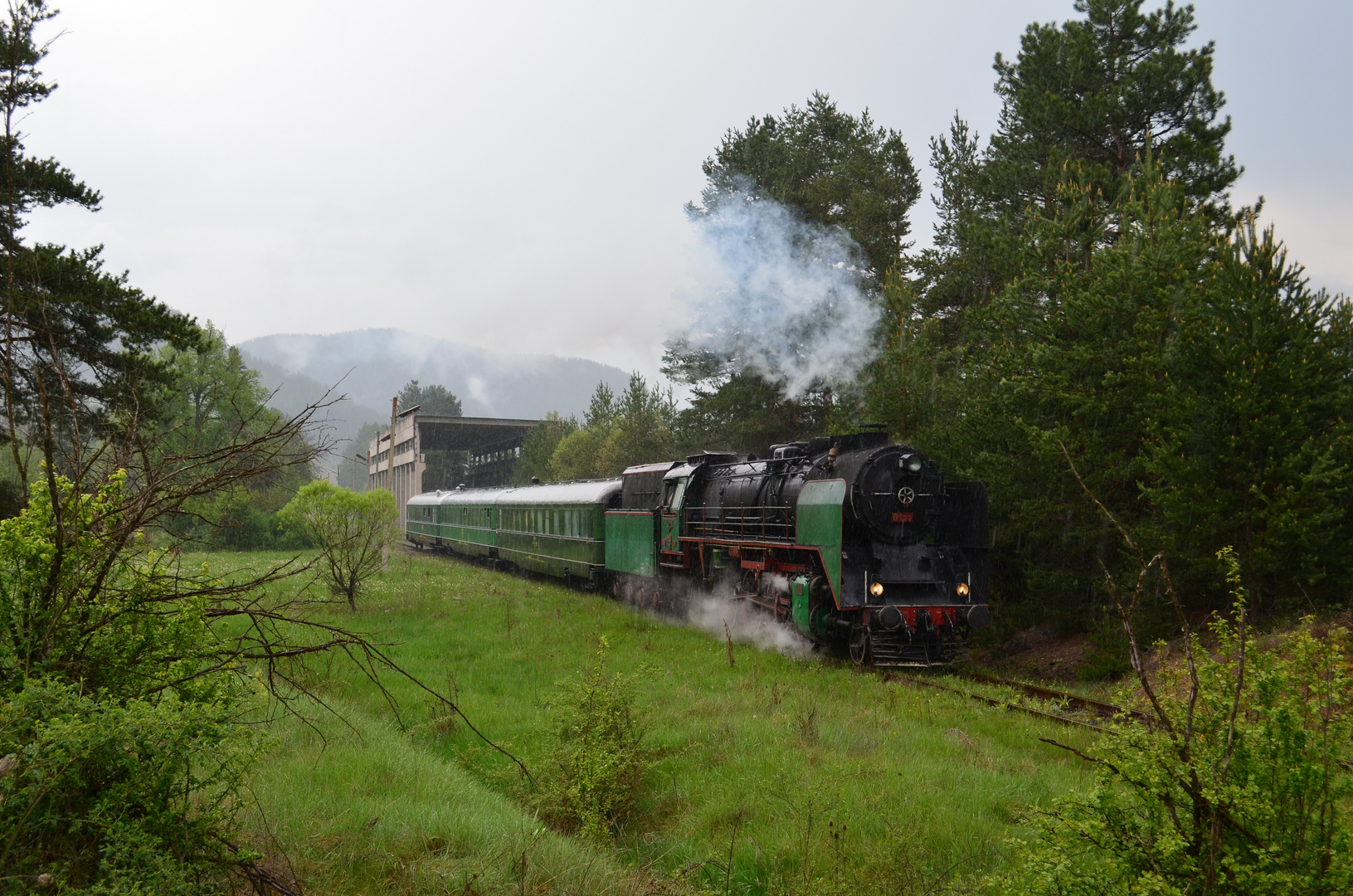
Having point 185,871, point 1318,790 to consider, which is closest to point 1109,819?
point 1318,790

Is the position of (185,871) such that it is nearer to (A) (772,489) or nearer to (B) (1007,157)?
(A) (772,489)

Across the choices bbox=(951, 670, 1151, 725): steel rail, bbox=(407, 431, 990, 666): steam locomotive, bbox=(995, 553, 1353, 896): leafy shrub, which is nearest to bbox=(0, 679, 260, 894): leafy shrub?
bbox=(995, 553, 1353, 896): leafy shrub

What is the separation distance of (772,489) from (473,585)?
13190 mm

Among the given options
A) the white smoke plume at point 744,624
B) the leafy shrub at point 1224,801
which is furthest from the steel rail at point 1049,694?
the leafy shrub at point 1224,801

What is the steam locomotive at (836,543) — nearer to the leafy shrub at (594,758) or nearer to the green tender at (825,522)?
the green tender at (825,522)

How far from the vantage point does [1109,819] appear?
11.9 feet

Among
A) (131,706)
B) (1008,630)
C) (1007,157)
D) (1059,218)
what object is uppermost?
(1007,157)

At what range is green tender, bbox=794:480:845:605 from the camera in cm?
1222

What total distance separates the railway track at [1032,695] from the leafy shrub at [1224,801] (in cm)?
430

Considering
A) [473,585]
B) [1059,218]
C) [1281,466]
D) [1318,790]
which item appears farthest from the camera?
[473,585]

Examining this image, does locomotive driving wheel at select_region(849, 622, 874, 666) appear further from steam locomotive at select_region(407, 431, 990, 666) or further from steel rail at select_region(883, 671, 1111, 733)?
steel rail at select_region(883, 671, 1111, 733)

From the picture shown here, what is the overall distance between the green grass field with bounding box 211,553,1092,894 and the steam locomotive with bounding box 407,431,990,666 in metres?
1.00

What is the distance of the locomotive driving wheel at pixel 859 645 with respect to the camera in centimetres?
1255

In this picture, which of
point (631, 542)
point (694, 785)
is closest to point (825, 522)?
point (694, 785)
